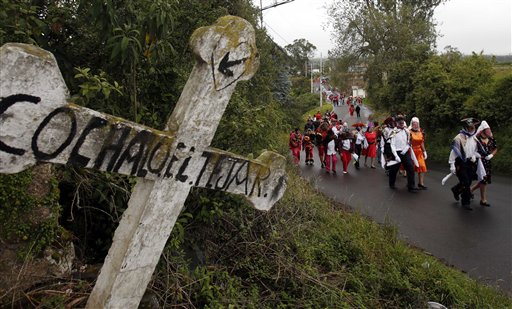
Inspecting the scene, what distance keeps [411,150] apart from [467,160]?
4.88ft

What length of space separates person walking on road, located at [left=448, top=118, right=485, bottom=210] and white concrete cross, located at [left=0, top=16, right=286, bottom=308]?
661 cm

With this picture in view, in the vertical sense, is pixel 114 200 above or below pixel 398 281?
above

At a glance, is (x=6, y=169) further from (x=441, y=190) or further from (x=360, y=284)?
(x=441, y=190)

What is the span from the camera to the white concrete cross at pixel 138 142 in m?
1.65

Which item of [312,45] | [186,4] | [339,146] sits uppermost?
[312,45]

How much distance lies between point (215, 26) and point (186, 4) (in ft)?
12.8

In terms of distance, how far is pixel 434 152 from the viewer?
1478cm

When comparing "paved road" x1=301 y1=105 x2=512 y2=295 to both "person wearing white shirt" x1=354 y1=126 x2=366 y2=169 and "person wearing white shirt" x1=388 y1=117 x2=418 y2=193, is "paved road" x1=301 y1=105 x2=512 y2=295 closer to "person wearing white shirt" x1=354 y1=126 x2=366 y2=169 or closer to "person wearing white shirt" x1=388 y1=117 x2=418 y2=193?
"person wearing white shirt" x1=388 y1=117 x2=418 y2=193

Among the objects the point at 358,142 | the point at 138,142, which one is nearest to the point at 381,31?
the point at 358,142

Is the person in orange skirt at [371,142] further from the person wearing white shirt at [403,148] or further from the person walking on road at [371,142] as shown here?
the person wearing white shirt at [403,148]

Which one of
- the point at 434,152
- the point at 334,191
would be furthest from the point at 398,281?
the point at 434,152

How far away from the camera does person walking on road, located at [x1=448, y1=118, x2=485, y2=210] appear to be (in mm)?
7660

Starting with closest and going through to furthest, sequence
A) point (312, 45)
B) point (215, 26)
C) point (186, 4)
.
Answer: point (215, 26) < point (186, 4) < point (312, 45)

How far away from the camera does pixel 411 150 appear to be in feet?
29.7
